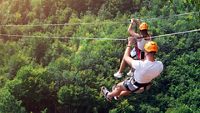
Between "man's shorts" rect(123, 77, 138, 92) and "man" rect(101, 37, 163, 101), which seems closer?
"man" rect(101, 37, 163, 101)

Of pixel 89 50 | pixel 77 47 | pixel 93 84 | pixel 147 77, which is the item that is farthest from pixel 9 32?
pixel 147 77

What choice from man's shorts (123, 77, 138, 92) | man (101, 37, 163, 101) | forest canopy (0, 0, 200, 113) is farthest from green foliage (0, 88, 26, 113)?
man (101, 37, 163, 101)

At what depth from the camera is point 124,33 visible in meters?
62.9

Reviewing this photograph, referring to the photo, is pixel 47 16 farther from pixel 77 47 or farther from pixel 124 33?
pixel 124 33

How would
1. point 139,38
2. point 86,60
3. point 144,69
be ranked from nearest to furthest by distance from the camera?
point 144,69, point 139,38, point 86,60

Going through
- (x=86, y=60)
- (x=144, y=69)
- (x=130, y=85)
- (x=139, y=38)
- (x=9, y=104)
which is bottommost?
A: (x=9, y=104)

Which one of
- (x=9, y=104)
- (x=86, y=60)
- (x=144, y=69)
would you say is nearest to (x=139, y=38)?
(x=144, y=69)

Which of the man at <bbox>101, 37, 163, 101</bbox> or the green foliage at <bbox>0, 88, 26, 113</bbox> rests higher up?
the man at <bbox>101, 37, 163, 101</bbox>

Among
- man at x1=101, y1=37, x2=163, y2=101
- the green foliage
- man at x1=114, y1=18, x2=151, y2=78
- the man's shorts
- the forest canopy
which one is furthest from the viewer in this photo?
the forest canopy

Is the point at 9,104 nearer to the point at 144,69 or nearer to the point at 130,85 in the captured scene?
the point at 130,85

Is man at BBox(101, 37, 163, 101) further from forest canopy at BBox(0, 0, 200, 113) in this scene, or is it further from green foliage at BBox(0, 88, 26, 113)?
green foliage at BBox(0, 88, 26, 113)

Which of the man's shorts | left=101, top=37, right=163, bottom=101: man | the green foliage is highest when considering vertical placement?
left=101, top=37, right=163, bottom=101: man

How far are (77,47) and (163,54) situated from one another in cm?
1363

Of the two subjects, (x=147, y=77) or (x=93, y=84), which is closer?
(x=147, y=77)
